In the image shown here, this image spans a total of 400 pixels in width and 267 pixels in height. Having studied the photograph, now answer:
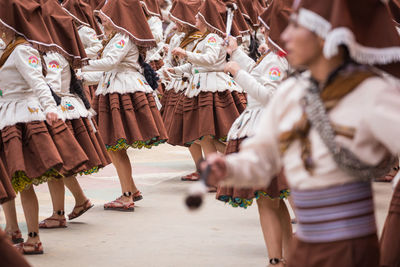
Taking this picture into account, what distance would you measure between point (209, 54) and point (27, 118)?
2.33 metres

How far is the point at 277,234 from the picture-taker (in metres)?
4.24

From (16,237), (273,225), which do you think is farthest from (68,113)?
(273,225)

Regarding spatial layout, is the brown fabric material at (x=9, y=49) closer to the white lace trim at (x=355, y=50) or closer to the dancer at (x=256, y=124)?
the dancer at (x=256, y=124)

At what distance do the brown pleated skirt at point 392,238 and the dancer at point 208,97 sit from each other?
393 centimetres

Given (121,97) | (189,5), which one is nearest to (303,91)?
(121,97)

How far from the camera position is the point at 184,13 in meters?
7.58

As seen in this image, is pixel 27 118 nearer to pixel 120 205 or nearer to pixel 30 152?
pixel 30 152

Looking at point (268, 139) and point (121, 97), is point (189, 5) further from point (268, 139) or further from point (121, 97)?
point (268, 139)

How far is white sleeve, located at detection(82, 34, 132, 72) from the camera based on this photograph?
6.50 metres

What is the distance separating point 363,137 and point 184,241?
11.7 feet

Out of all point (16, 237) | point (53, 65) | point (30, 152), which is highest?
point (53, 65)

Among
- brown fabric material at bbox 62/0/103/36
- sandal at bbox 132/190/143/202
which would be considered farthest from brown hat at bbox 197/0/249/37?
sandal at bbox 132/190/143/202

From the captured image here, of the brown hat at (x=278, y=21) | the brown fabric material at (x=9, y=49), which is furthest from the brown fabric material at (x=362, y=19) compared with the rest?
the brown fabric material at (x=9, y=49)

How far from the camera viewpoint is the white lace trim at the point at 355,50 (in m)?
2.14
